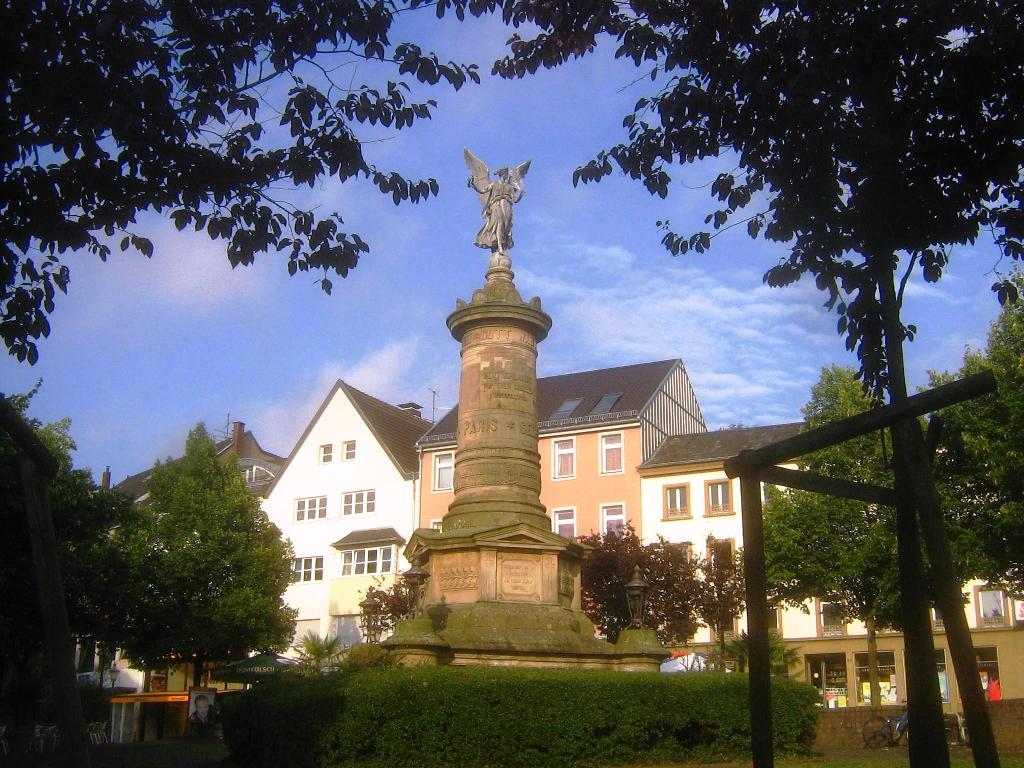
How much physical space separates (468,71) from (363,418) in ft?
153

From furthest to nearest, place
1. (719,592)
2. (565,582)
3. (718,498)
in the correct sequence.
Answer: (718,498) → (719,592) → (565,582)

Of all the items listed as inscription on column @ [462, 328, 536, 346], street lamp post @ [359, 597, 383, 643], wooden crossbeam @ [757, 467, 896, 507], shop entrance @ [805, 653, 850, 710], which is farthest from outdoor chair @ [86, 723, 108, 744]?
wooden crossbeam @ [757, 467, 896, 507]

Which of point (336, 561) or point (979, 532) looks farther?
point (336, 561)

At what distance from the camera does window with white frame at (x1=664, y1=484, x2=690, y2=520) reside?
47.8 metres

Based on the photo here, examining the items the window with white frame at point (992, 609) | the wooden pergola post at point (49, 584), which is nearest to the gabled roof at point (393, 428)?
the window with white frame at point (992, 609)

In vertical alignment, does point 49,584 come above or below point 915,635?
above

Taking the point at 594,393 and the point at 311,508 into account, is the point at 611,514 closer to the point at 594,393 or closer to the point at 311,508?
the point at 594,393

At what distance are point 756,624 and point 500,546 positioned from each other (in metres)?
14.5

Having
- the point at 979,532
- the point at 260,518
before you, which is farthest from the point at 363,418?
the point at 979,532

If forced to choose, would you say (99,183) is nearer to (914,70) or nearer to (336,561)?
(914,70)

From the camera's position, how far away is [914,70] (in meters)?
8.65

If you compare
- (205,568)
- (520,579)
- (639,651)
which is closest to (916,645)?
(639,651)

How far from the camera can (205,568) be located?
42688 millimetres

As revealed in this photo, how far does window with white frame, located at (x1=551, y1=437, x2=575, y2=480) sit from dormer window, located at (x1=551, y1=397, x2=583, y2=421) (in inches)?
Answer: 47.3
